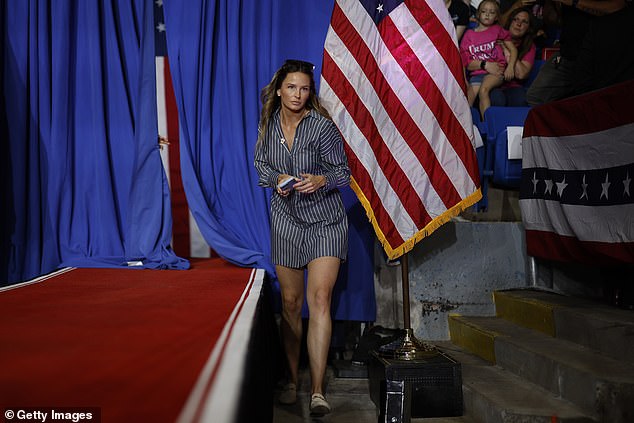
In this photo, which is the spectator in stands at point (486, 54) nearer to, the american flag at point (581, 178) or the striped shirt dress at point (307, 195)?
the american flag at point (581, 178)

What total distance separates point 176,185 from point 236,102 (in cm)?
102

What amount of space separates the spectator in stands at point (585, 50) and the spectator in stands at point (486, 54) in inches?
26.3

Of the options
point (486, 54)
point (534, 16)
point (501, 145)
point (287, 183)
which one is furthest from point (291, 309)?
point (534, 16)

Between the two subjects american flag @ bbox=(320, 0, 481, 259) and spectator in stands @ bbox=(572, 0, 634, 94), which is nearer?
american flag @ bbox=(320, 0, 481, 259)

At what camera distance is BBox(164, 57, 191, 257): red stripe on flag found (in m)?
5.17

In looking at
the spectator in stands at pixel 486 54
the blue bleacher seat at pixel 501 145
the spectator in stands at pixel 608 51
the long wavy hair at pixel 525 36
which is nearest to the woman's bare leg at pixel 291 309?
the blue bleacher seat at pixel 501 145

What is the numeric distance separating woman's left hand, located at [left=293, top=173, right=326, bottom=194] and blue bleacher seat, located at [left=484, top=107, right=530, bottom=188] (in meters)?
2.05

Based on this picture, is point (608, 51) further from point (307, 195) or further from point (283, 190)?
point (283, 190)

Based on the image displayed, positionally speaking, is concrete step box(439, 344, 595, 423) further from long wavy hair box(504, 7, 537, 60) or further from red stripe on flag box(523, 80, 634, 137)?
long wavy hair box(504, 7, 537, 60)

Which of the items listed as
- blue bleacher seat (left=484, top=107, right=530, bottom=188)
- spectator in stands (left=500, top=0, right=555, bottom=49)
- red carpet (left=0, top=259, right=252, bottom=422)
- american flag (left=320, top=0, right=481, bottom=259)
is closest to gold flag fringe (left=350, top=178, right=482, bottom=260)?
american flag (left=320, top=0, right=481, bottom=259)

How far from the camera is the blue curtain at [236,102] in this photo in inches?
178

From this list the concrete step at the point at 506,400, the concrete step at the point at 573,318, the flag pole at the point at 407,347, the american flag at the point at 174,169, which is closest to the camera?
the concrete step at the point at 506,400

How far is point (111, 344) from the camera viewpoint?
189 centimetres

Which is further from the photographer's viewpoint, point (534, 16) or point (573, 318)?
point (534, 16)
